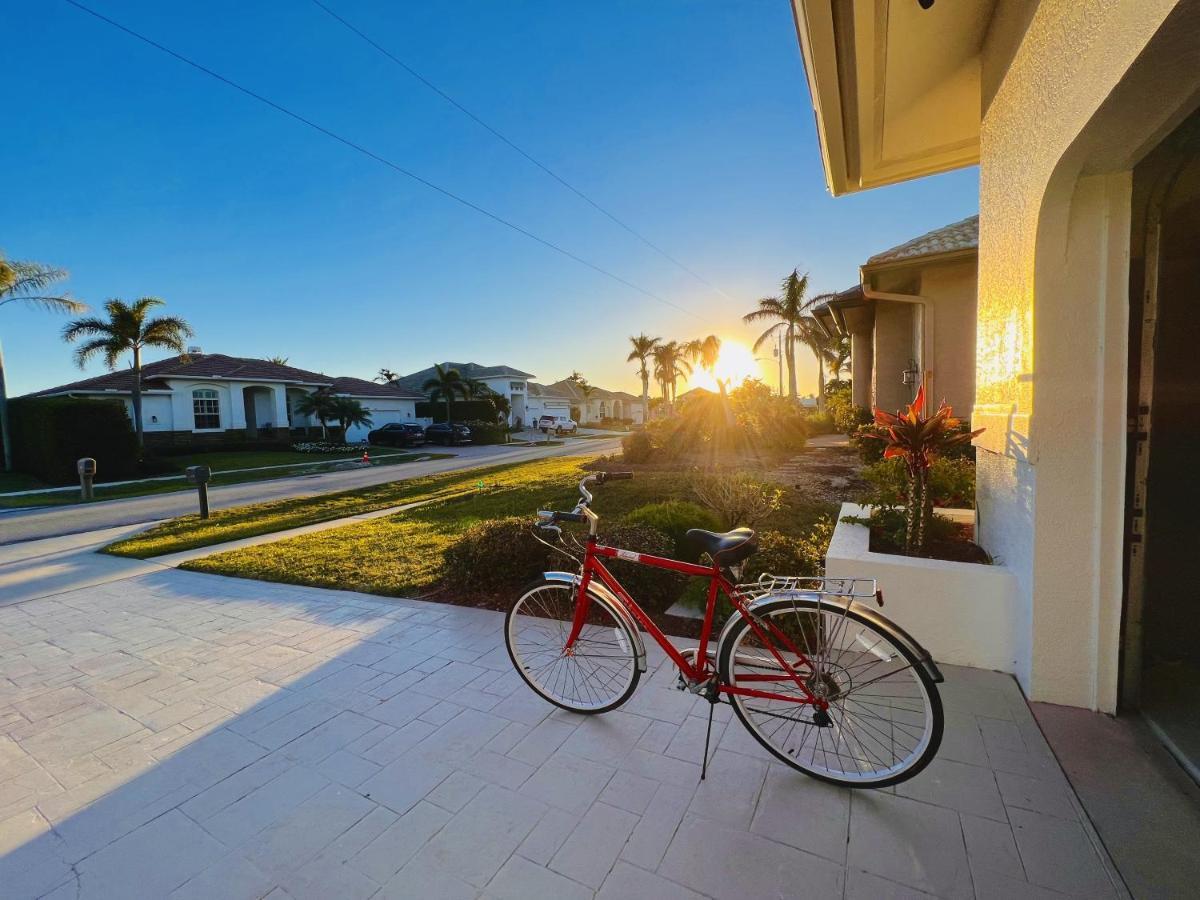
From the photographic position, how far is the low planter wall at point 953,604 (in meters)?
2.91

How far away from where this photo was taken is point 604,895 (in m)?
1.67

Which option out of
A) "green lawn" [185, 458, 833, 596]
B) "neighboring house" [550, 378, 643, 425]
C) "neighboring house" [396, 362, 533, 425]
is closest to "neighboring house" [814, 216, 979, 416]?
"green lawn" [185, 458, 833, 596]

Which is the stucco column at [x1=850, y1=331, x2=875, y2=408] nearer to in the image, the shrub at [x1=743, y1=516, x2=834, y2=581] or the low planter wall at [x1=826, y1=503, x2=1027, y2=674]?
the shrub at [x1=743, y1=516, x2=834, y2=581]

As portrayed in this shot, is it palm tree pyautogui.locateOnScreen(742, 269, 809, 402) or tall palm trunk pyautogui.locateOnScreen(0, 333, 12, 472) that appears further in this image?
palm tree pyautogui.locateOnScreen(742, 269, 809, 402)

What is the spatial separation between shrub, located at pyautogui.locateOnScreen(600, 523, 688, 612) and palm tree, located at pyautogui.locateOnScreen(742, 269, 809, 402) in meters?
25.8

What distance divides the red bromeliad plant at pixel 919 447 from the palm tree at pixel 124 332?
77.4 feet

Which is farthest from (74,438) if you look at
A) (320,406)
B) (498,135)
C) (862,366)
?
(862,366)

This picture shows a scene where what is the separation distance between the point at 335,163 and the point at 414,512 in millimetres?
7874

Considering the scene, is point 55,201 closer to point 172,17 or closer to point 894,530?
point 172,17

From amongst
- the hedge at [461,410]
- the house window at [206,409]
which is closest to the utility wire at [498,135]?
the hedge at [461,410]

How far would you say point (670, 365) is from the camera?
174 feet

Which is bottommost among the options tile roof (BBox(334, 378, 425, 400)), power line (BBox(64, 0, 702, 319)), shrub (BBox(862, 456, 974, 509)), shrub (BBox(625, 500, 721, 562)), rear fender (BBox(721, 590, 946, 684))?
shrub (BBox(625, 500, 721, 562))

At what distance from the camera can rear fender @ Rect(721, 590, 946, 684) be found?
1874 millimetres

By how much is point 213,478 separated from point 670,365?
141 feet
